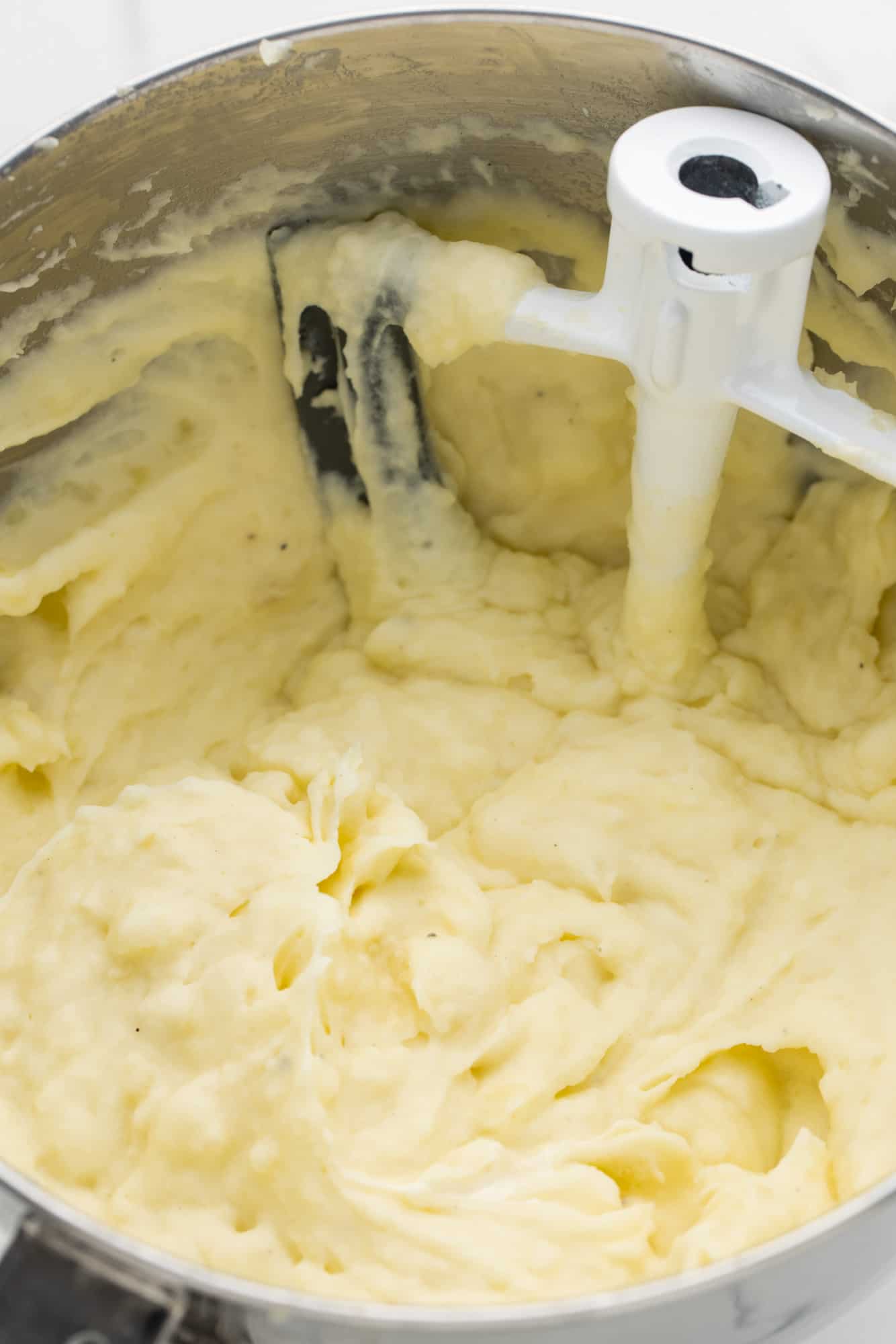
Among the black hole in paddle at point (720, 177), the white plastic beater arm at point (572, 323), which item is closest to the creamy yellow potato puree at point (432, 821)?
the white plastic beater arm at point (572, 323)

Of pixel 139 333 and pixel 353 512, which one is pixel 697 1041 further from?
pixel 139 333

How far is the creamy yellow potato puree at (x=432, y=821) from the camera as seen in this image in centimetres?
76

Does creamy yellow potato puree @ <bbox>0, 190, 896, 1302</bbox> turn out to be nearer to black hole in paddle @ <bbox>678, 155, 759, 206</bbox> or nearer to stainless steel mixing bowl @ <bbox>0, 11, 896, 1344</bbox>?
stainless steel mixing bowl @ <bbox>0, 11, 896, 1344</bbox>

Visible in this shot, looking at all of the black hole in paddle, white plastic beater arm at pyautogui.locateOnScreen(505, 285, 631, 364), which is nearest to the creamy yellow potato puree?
white plastic beater arm at pyautogui.locateOnScreen(505, 285, 631, 364)

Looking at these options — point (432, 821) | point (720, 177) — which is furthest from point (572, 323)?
point (432, 821)

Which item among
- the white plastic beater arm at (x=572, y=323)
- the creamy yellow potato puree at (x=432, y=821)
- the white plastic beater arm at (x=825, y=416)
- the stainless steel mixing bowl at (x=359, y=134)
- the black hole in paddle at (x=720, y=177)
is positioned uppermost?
the stainless steel mixing bowl at (x=359, y=134)

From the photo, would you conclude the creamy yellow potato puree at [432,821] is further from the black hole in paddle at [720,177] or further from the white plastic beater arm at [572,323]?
the black hole in paddle at [720,177]

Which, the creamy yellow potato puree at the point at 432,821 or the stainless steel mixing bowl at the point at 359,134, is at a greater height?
the stainless steel mixing bowl at the point at 359,134

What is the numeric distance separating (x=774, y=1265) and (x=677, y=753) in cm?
51

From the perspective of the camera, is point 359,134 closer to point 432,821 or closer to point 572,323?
point 572,323

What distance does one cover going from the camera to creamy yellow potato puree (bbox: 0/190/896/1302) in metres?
0.76

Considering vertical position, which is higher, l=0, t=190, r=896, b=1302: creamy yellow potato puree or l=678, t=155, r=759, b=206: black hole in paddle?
l=678, t=155, r=759, b=206: black hole in paddle

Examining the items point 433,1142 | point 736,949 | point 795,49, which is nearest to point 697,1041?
point 736,949

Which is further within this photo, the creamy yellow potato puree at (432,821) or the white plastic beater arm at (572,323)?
the white plastic beater arm at (572,323)
